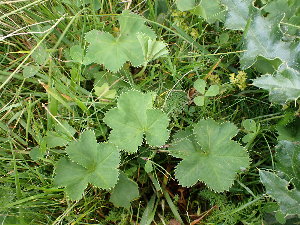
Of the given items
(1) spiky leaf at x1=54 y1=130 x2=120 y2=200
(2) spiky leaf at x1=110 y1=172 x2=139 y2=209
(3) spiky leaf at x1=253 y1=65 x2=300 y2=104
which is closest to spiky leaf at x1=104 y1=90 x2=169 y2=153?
(1) spiky leaf at x1=54 y1=130 x2=120 y2=200

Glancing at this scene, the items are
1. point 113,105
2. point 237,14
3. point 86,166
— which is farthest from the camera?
point 113,105

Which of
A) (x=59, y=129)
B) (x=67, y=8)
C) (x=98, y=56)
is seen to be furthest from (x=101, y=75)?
(x=67, y=8)

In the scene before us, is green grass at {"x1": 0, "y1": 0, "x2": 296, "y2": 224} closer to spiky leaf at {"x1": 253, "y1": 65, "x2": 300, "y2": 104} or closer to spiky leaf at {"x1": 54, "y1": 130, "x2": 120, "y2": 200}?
spiky leaf at {"x1": 54, "y1": 130, "x2": 120, "y2": 200}

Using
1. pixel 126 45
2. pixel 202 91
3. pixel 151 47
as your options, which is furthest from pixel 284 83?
pixel 126 45

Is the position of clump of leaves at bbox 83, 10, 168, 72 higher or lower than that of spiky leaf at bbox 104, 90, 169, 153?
higher

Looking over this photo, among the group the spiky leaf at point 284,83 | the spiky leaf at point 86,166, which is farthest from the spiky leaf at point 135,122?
the spiky leaf at point 284,83

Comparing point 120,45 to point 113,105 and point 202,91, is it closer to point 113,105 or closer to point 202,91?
point 113,105

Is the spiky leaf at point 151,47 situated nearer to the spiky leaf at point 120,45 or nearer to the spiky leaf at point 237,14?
the spiky leaf at point 120,45

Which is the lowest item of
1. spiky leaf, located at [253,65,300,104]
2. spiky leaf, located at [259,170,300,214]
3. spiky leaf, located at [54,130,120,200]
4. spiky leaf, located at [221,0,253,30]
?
spiky leaf, located at [259,170,300,214]
